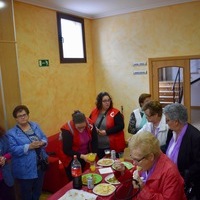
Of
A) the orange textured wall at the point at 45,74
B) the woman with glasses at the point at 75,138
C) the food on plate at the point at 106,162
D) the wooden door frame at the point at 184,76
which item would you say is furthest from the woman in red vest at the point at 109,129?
the wooden door frame at the point at 184,76

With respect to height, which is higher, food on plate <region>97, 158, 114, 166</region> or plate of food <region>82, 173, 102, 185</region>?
food on plate <region>97, 158, 114, 166</region>

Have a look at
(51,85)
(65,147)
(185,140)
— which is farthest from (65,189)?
(51,85)

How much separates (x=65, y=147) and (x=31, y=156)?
46 cm

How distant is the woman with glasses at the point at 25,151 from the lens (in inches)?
109

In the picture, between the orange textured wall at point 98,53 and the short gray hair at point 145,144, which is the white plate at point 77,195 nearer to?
the short gray hair at point 145,144

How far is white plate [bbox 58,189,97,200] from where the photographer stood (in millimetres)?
1977

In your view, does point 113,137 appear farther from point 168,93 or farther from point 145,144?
point 168,93

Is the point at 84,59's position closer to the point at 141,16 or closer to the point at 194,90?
the point at 141,16

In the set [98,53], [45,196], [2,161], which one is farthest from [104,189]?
[98,53]

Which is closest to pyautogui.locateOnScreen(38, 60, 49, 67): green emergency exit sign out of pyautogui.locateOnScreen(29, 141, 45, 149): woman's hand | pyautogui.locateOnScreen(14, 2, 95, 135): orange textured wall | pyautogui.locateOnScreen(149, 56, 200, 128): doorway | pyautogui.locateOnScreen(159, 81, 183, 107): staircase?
pyautogui.locateOnScreen(14, 2, 95, 135): orange textured wall

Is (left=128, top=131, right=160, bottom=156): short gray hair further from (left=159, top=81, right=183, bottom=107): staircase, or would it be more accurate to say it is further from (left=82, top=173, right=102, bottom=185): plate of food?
(left=159, top=81, right=183, bottom=107): staircase

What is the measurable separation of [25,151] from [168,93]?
11.6 feet

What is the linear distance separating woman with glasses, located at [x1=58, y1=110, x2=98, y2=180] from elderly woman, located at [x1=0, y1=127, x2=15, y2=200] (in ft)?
1.99

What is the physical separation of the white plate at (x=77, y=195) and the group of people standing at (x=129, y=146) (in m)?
0.33
